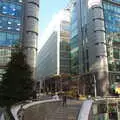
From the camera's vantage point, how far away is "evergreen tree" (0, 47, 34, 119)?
64.2 ft

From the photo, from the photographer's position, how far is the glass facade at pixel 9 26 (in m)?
61.2

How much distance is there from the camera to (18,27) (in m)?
64.4

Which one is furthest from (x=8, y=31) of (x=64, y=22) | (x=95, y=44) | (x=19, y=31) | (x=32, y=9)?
(x=64, y=22)

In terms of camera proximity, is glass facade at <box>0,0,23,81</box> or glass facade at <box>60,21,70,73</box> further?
glass facade at <box>60,21,70,73</box>

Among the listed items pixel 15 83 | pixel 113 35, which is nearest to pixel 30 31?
pixel 113 35

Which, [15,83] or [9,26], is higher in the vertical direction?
[9,26]

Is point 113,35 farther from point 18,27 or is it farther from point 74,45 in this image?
point 18,27

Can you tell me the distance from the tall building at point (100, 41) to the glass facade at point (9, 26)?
24213mm

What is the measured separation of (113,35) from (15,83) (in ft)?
195

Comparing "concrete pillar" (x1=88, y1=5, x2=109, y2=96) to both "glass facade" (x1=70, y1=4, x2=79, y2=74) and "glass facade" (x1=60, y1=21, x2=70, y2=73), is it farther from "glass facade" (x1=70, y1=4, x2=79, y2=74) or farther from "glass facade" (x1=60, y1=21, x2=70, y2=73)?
"glass facade" (x1=60, y1=21, x2=70, y2=73)

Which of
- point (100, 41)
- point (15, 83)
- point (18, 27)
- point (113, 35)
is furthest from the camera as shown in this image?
point (113, 35)

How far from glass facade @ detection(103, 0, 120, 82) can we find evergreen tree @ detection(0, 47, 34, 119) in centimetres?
5106

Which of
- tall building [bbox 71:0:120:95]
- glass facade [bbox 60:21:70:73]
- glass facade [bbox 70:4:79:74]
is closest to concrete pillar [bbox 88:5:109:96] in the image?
tall building [bbox 71:0:120:95]

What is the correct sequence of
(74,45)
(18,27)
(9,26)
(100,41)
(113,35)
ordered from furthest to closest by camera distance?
(74,45) < (113,35) < (100,41) < (18,27) < (9,26)
